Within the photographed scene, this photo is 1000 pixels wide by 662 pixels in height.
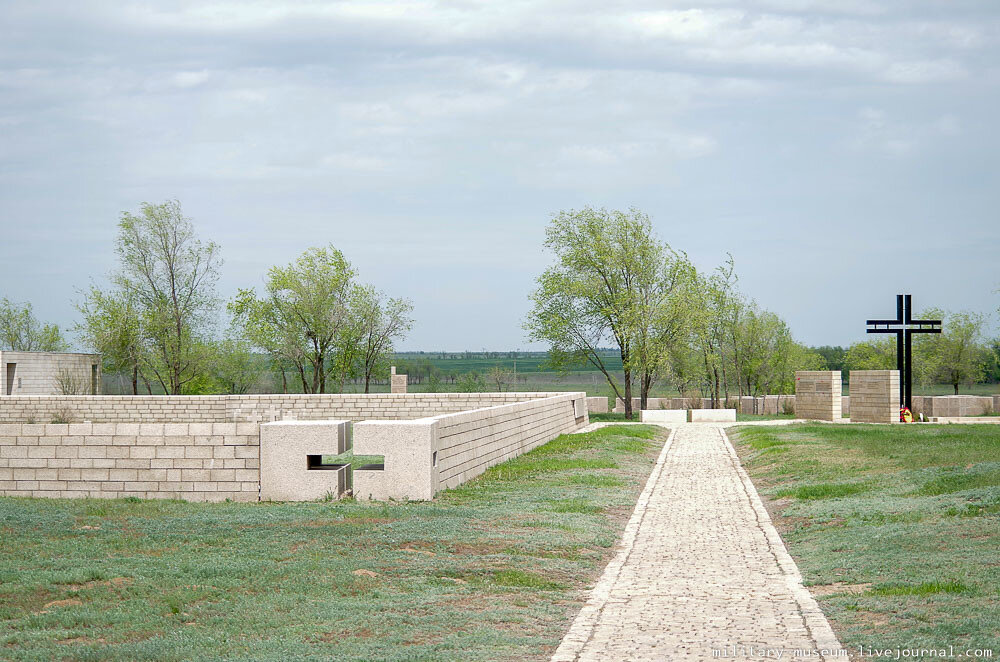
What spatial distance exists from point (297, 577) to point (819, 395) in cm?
3098

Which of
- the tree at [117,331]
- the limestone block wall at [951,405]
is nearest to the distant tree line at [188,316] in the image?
the tree at [117,331]

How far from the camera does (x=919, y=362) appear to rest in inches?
2362

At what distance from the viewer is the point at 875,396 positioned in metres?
33.5

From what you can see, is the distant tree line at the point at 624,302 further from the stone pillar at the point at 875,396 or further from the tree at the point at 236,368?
the tree at the point at 236,368

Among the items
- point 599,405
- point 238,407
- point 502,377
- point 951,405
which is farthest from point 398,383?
point 502,377

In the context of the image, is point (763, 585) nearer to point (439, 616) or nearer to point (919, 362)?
point (439, 616)

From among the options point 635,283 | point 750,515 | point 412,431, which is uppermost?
point 635,283

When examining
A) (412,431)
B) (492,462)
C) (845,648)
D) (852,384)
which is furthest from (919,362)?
(845,648)

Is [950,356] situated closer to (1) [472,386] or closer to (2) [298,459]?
(1) [472,386]

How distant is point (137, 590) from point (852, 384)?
31.9 metres

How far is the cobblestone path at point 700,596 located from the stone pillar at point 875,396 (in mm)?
21348

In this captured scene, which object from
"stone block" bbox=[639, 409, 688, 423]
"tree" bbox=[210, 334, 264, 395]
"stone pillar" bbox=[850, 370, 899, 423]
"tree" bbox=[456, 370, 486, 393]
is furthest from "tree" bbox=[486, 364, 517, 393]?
"stone pillar" bbox=[850, 370, 899, 423]

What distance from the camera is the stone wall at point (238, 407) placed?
101 ft

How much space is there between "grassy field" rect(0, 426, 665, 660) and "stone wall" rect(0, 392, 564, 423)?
17.7 meters
